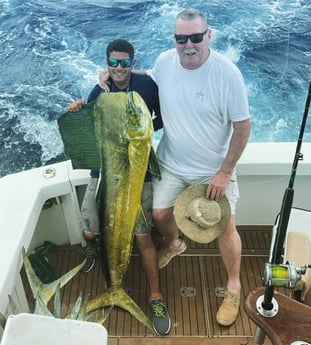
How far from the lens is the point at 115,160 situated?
2184 mm

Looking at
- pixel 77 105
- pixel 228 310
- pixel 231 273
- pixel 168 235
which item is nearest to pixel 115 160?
pixel 77 105

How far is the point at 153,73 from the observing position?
2201mm

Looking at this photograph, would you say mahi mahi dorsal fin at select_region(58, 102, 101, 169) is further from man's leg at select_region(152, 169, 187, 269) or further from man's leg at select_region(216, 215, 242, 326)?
man's leg at select_region(216, 215, 242, 326)

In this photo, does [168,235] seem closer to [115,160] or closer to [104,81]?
[115,160]

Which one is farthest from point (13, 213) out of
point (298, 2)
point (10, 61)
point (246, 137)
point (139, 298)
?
point (298, 2)

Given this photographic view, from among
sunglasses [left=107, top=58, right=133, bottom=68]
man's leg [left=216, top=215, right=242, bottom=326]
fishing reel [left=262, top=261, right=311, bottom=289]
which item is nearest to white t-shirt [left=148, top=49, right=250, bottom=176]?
sunglasses [left=107, top=58, right=133, bottom=68]

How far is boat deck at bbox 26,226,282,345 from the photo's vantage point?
90.9 inches

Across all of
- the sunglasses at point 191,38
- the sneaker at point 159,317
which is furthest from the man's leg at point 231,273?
the sunglasses at point 191,38

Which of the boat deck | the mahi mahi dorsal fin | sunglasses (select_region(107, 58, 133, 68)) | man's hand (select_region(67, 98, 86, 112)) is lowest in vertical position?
the boat deck

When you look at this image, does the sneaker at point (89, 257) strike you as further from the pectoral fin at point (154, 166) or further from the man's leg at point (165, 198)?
the pectoral fin at point (154, 166)

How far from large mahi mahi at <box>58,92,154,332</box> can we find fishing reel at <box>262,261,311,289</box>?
871 millimetres

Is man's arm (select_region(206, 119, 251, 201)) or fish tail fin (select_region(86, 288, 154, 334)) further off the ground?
man's arm (select_region(206, 119, 251, 201))

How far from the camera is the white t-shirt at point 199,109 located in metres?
2.04

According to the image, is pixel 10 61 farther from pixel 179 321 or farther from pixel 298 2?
pixel 179 321
